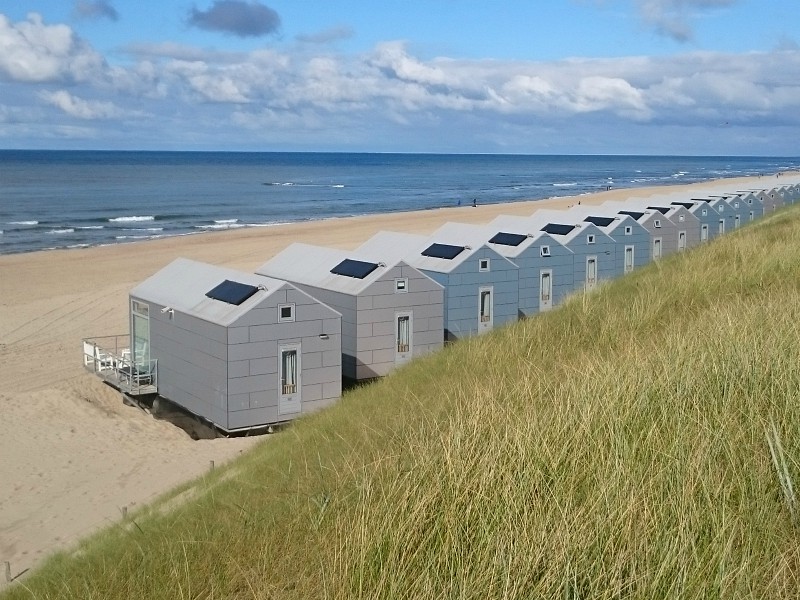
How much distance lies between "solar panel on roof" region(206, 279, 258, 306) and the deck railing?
5.93 ft

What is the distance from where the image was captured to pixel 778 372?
16.1 feet

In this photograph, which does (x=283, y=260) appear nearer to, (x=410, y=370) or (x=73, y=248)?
(x=410, y=370)

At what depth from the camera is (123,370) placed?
15844 mm

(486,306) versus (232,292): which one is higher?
(232,292)

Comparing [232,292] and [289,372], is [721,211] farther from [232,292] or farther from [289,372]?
[232,292]

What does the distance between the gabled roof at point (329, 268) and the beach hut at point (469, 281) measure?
89 centimetres

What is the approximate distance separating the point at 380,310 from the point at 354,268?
0.99m

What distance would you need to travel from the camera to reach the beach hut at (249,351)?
44.0 feet

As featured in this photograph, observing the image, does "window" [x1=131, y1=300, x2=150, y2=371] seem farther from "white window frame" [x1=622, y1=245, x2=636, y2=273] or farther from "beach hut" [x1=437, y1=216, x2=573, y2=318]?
"white window frame" [x1=622, y1=245, x2=636, y2=273]

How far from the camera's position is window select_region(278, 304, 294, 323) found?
13.6m

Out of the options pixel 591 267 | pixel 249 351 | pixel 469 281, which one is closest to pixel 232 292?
pixel 249 351

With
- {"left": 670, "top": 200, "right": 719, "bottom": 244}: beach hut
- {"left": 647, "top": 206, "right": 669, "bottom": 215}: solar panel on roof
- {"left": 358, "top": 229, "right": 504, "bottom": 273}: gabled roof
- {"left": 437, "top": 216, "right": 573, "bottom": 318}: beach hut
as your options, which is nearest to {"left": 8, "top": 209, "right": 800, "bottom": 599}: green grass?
{"left": 358, "top": 229, "right": 504, "bottom": 273}: gabled roof

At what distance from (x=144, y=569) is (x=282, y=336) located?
29.8 ft

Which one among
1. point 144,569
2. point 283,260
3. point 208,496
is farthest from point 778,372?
point 283,260
